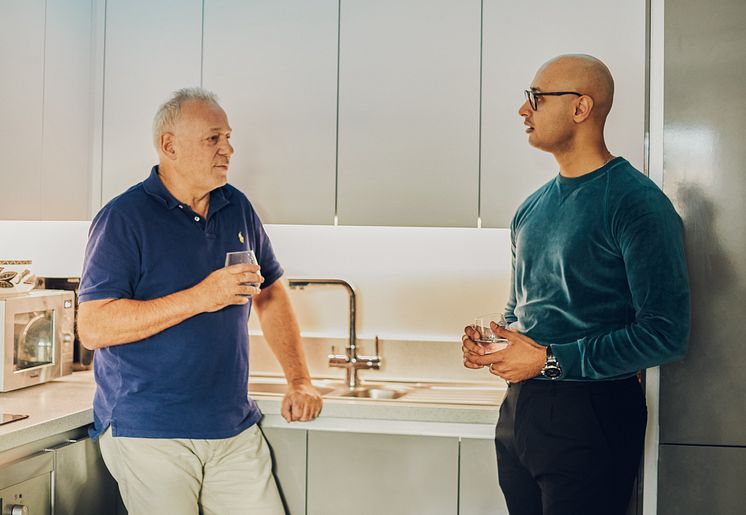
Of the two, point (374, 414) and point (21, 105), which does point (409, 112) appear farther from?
point (21, 105)

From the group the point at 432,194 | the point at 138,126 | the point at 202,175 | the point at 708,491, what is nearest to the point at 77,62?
the point at 138,126

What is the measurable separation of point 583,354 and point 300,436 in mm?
1064

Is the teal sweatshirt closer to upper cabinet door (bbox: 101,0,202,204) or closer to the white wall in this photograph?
the white wall

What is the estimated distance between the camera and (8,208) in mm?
2385

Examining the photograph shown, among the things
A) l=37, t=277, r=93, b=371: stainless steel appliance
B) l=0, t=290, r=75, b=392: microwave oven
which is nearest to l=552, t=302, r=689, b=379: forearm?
l=0, t=290, r=75, b=392: microwave oven

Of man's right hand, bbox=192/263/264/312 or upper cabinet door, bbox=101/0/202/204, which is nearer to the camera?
man's right hand, bbox=192/263/264/312

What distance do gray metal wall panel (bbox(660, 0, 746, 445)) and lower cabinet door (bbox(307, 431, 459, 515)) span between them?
2.20 feet

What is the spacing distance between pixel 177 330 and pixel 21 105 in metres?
1.00

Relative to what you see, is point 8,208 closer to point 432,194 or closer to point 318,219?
point 318,219

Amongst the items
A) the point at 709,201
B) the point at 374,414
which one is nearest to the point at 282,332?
the point at 374,414

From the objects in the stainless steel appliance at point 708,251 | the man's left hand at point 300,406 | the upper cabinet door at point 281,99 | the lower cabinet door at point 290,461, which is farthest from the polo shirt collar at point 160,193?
the stainless steel appliance at point 708,251

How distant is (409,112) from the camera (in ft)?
8.52

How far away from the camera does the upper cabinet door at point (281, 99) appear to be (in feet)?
8.68

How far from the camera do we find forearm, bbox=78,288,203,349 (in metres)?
1.93
